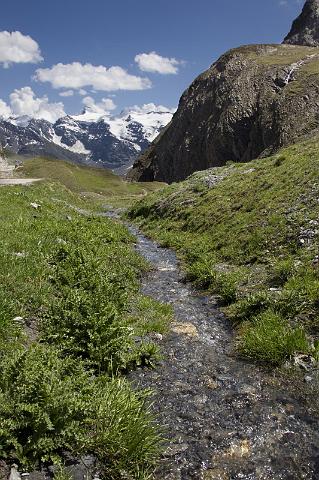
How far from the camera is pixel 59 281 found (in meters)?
15.1

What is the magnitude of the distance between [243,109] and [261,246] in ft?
407

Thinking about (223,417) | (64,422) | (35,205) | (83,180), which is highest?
(83,180)

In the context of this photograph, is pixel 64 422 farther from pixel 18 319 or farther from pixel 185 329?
pixel 185 329

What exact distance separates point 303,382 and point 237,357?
6.56ft

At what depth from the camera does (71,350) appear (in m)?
10.9

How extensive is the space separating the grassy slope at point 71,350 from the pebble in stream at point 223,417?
0.65 metres

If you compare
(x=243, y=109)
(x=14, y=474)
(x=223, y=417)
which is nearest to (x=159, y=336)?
(x=223, y=417)

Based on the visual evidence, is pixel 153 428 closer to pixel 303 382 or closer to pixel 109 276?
pixel 303 382

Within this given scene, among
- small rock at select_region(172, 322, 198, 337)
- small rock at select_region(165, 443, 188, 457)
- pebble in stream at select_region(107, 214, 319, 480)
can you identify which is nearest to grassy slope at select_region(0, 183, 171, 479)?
small rock at select_region(165, 443, 188, 457)

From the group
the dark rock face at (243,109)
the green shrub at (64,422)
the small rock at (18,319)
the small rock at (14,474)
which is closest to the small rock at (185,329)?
the small rock at (18,319)

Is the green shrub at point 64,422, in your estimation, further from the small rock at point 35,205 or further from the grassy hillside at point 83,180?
the grassy hillside at point 83,180

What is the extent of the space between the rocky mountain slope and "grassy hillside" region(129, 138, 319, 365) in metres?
64.6

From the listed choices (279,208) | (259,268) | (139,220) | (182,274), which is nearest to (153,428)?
(259,268)

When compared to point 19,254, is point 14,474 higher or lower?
lower
